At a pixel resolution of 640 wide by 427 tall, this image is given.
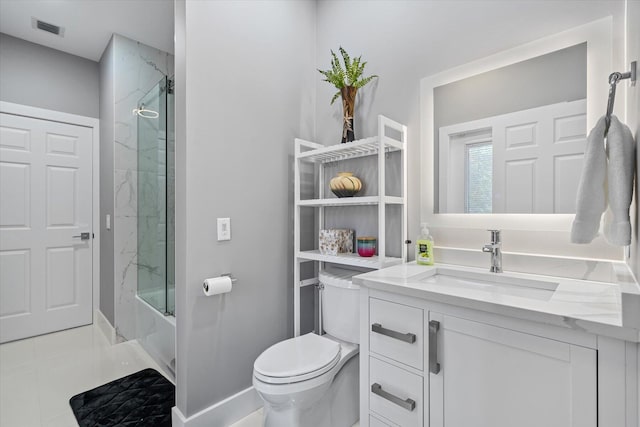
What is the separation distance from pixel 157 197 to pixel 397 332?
221 cm

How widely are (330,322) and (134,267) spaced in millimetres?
2059

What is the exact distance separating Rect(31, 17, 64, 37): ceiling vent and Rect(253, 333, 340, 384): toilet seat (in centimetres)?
313

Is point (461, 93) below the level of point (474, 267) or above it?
above

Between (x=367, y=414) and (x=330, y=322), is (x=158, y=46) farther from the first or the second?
(x=367, y=414)

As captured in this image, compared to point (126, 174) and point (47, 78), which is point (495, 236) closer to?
point (126, 174)

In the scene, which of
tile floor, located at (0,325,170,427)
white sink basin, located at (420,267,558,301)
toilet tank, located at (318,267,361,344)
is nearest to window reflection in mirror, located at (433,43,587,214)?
white sink basin, located at (420,267,558,301)

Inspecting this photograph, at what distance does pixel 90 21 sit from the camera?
2.47 metres

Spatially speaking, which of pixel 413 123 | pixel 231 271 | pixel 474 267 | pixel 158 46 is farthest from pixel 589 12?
pixel 158 46

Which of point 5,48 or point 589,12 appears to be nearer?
point 589,12

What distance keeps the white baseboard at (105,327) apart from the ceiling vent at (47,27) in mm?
2557

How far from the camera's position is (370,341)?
47.8 inches

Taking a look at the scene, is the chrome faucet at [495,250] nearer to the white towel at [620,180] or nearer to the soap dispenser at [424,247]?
the soap dispenser at [424,247]

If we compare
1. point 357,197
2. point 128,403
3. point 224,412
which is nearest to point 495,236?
point 357,197

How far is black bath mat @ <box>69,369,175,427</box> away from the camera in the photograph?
66.0 inches
